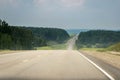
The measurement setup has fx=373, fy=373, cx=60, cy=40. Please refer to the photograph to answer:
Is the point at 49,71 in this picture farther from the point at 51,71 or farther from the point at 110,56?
the point at 110,56

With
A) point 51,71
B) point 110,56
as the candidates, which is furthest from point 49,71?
point 110,56

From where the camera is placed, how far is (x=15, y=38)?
17425cm

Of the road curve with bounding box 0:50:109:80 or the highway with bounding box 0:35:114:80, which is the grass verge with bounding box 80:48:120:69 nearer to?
the highway with bounding box 0:35:114:80

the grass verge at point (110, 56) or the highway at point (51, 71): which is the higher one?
the highway at point (51, 71)

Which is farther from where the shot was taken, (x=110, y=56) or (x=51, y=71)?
(x=110, y=56)

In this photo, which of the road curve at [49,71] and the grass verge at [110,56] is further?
the grass verge at [110,56]

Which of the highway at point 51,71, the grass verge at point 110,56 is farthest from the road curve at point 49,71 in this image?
the grass verge at point 110,56

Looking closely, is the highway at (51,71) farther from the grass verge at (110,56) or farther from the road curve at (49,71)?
the grass verge at (110,56)

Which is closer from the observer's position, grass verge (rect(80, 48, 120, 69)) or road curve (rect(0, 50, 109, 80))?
road curve (rect(0, 50, 109, 80))

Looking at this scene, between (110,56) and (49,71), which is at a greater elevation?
(49,71)

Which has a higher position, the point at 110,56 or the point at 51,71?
the point at 51,71

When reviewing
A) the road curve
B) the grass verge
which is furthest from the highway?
the grass verge

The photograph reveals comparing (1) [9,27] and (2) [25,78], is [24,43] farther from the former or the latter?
(2) [25,78]

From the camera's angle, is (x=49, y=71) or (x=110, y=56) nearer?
(x=49, y=71)
